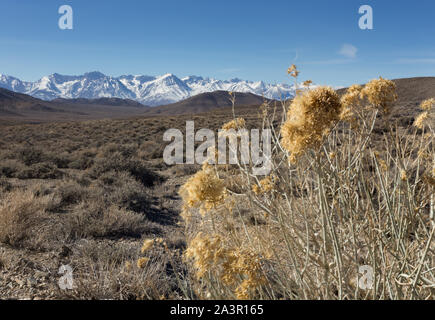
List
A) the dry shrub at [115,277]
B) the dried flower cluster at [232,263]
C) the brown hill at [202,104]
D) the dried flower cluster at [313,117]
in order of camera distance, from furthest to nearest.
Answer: the brown hill at [202,104], the dry shrub at [115,277], the dried flower cluster at [232,263], the dried flower cluster at [313,117]

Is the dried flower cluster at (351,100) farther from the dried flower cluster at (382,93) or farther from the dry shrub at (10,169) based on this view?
the dry shrub at (10,169)

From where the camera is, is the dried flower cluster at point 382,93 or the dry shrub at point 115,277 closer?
the dried flower cluster at point 382,93

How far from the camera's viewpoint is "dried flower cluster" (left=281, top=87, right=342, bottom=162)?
50.4 inches

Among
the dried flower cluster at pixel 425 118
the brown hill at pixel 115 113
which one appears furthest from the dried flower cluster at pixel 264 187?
the brown hill at pixel 115 113

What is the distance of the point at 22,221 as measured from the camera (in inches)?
157

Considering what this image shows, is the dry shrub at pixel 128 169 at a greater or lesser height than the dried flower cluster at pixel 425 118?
lesser

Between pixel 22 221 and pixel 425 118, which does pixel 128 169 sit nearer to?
pixel 22 221

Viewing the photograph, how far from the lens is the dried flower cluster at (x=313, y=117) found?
128cm

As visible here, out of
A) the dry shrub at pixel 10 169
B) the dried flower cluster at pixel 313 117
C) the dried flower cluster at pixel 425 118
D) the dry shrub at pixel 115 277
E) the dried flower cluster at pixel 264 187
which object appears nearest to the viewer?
the dried flower cluster at pixel 313 117

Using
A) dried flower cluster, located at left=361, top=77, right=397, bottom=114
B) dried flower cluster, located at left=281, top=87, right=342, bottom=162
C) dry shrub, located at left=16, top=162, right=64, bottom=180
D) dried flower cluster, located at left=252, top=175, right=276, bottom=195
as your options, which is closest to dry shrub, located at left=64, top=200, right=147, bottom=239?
dried flower cluster, located at left=252, top=175, right=276, bottom=195

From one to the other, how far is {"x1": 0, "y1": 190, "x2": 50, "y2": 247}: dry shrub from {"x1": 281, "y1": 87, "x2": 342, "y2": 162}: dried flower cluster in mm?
3760

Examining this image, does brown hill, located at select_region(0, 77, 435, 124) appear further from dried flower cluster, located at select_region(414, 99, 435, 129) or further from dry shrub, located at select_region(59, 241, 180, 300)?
dry shrub, located at select_region(59, 241, 180, 300)

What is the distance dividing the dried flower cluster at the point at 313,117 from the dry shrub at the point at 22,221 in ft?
12.3
